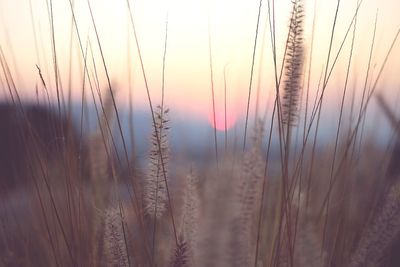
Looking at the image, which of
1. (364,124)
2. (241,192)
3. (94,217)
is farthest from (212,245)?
(364,124)

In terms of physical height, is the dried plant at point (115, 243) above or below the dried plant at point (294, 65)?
below

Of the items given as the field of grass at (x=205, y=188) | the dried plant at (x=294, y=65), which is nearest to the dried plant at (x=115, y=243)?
the field of grass at (x=205, y=188)

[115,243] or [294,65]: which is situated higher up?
[294,65]

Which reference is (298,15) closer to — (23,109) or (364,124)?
(364,124)

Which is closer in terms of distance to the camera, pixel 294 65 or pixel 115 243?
pixel 115 243

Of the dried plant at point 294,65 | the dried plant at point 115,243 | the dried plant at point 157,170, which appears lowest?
the dried plant at point 115,243

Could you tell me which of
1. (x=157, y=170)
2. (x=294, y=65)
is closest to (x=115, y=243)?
(x=157, y=170)

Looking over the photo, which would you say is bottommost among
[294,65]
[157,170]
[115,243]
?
[115,243]

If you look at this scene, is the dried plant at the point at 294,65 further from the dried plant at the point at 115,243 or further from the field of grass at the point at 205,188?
the dried plant at the point at 115,243

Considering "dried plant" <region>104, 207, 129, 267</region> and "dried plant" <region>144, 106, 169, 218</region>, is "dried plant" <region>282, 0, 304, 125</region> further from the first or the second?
"dried plant" <region>104, 207, 129, 267</region>

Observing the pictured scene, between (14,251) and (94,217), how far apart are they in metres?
0.21

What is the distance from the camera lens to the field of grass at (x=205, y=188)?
1137 millimetres

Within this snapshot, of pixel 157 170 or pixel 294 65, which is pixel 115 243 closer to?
pixel 157 170

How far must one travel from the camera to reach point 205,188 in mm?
1320
